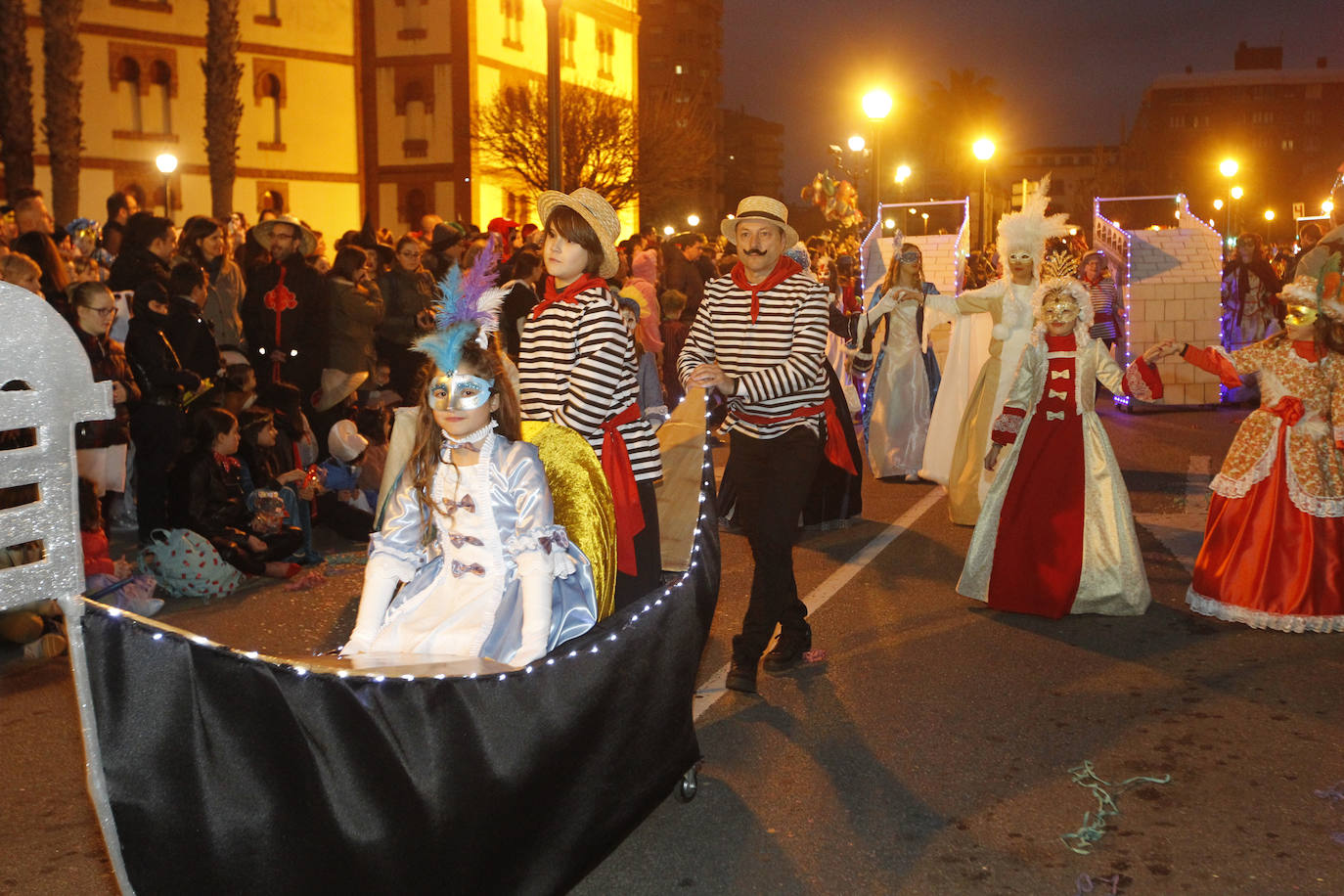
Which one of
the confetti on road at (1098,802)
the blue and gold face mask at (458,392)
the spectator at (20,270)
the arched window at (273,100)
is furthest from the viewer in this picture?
the arched window at (273,100)

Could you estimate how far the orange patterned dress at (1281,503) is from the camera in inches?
275

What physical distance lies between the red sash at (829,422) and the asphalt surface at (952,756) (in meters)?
0.97

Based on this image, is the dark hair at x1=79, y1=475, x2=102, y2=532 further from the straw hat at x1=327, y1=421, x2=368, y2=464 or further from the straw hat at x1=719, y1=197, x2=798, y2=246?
the straw hat at x1=719, y1=197, x2=798, y2=246

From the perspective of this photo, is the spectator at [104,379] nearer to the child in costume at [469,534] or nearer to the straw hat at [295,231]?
the straw hat at [295,231]

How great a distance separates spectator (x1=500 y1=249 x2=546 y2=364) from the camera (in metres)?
11.0

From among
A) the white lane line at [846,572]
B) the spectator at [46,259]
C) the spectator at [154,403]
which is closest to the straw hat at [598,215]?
the white lane line at [846,572]

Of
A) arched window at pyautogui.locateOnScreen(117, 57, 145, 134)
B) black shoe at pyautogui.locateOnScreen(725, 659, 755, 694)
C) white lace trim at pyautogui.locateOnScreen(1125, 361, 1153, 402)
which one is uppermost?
arched window at pyautogui.locateOnScreen(117, 57, 145, 134)

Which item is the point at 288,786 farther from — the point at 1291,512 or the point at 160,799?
the point at 1291,512

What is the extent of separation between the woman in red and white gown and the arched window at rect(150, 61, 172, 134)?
38.1m

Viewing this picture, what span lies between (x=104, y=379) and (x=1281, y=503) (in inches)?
289

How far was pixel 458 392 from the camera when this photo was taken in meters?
4.33

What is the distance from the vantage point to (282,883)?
3098mm

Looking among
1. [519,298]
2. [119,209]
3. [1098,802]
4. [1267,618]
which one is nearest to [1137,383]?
[1267,618]

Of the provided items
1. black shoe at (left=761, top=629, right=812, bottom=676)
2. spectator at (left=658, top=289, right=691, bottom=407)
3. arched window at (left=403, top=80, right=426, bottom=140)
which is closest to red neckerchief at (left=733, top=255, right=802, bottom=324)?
black shoe at (left=761, top=629, right=812, bottom=676)
